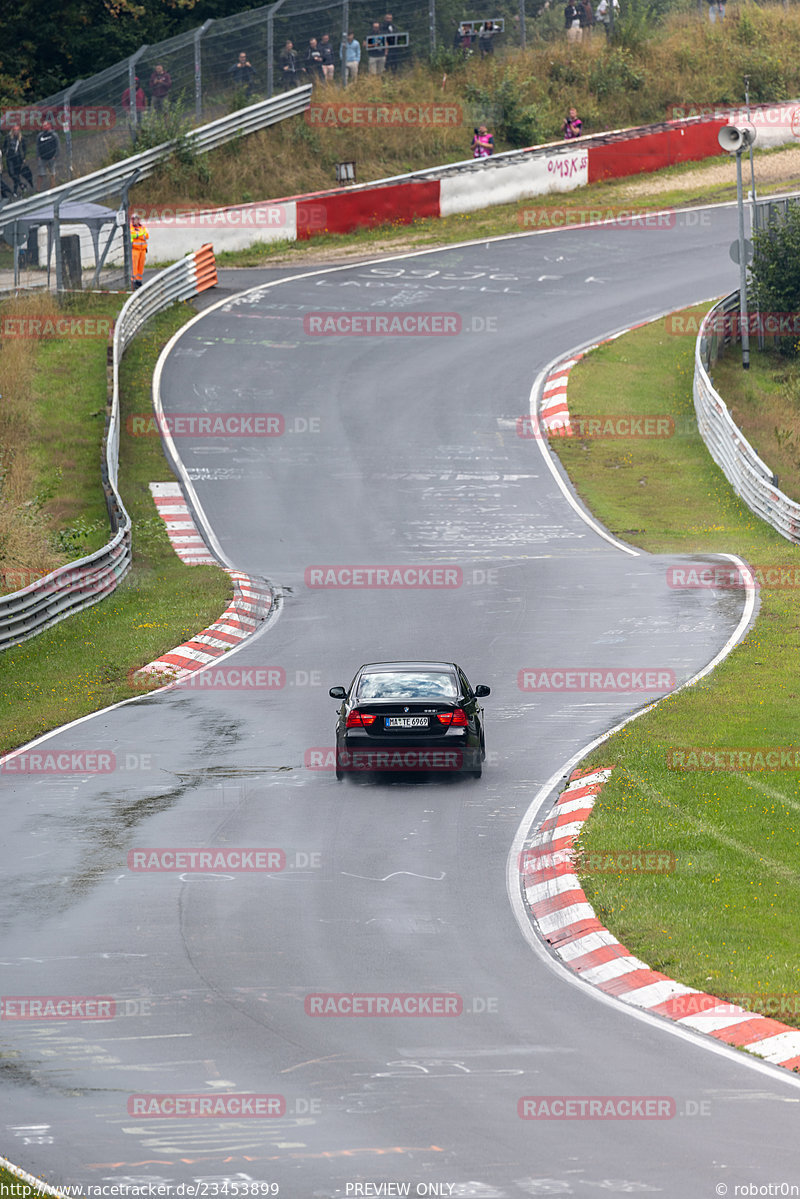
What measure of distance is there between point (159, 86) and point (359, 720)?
42.7 metres

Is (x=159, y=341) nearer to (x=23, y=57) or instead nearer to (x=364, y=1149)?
(x=23, y=57)

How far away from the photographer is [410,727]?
58.5 ft

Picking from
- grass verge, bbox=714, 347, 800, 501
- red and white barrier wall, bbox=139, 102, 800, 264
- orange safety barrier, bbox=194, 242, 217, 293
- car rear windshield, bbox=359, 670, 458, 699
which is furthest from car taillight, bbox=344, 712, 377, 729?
red and white barrier wall, bbox=139, 102, 800, 264

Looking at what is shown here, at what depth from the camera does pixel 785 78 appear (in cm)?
6844

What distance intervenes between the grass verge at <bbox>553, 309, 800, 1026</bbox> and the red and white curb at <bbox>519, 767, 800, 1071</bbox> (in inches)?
5.8

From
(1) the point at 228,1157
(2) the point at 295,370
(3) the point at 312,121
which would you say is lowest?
(1) the point at 228,1157

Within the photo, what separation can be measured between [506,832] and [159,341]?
1281 inches

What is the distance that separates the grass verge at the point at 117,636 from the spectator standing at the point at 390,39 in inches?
1203

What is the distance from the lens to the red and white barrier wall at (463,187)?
5381 cm

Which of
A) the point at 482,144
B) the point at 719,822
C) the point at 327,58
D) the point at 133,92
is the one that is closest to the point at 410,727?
the point at 719,822

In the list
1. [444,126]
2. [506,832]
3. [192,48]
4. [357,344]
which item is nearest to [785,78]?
[444,126]

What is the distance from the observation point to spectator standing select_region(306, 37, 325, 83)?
59219 mm

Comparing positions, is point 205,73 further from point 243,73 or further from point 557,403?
point 557,403

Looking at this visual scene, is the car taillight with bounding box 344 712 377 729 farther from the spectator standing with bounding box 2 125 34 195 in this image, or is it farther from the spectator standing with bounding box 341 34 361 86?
the spectator standing with bounding box 341 34 361 86
